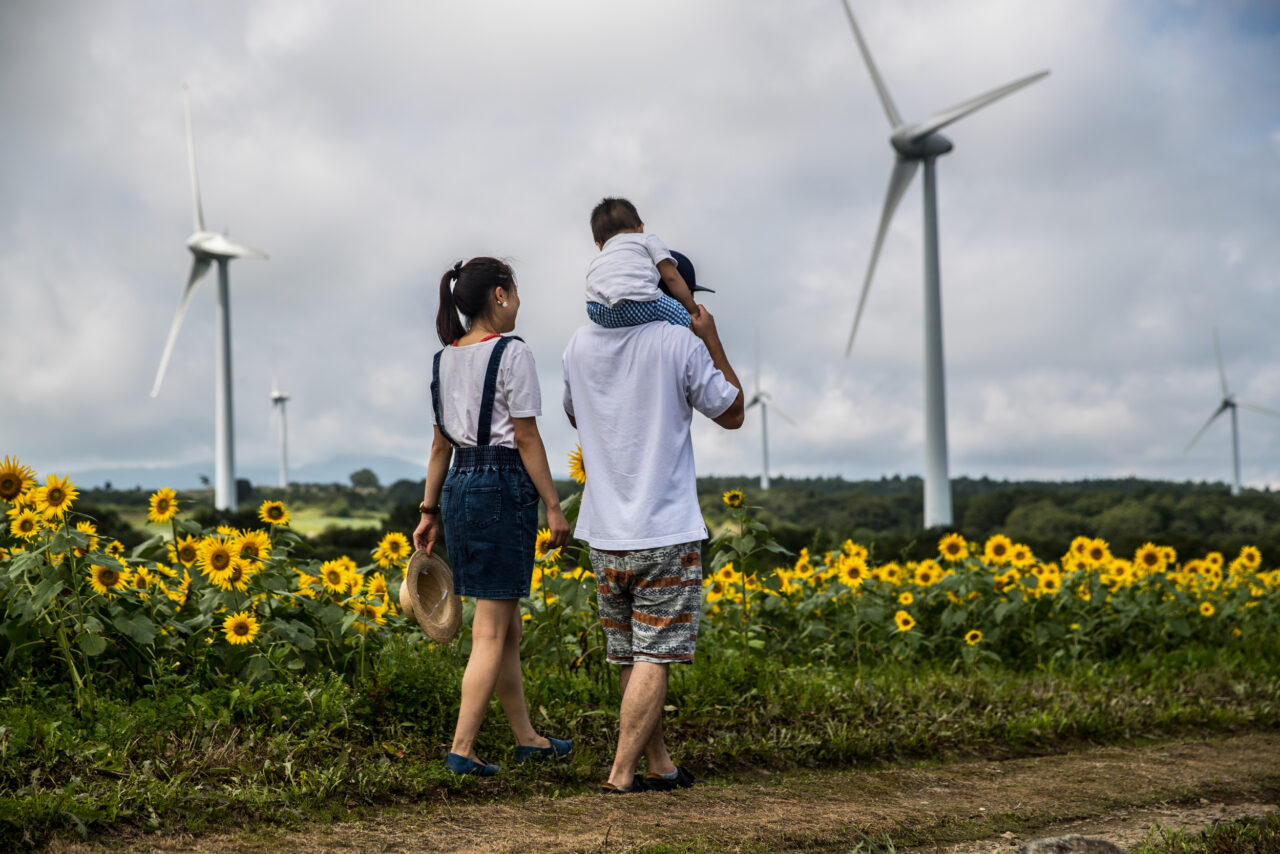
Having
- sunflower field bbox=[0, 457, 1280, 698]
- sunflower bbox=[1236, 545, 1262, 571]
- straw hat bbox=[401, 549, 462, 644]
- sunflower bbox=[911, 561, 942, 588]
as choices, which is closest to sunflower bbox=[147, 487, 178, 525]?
sunflower field bbox=[0, 457, 1280, 698]

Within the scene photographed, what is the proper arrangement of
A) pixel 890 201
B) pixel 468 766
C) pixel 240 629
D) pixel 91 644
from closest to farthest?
pixel 468 766
pixel 91 644
pixel 240 629
pixel 890 201

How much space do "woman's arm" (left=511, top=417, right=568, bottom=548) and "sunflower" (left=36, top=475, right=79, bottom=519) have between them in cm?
215

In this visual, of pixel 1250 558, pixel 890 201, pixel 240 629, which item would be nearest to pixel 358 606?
pixel 240 629

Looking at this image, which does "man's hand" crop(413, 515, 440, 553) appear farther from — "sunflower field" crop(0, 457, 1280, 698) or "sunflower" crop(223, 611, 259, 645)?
"sunflower" crop(223, 611, 259, 645)

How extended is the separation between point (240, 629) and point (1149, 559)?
711cm

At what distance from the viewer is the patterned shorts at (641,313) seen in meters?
3.98

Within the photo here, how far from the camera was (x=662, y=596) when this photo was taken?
391cm

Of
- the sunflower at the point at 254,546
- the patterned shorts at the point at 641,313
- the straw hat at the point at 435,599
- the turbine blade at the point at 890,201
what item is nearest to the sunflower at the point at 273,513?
the sunflower at the point at 254,546

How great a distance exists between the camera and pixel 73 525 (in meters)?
5.34

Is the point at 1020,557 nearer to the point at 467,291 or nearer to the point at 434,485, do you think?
the point at 434,485

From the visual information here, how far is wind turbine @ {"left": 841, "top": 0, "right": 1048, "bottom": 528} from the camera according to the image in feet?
78.6

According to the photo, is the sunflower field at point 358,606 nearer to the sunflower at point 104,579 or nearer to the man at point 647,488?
the sunflower at point 104,579

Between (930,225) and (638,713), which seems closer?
(638,713)

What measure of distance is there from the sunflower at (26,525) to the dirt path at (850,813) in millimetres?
1872
